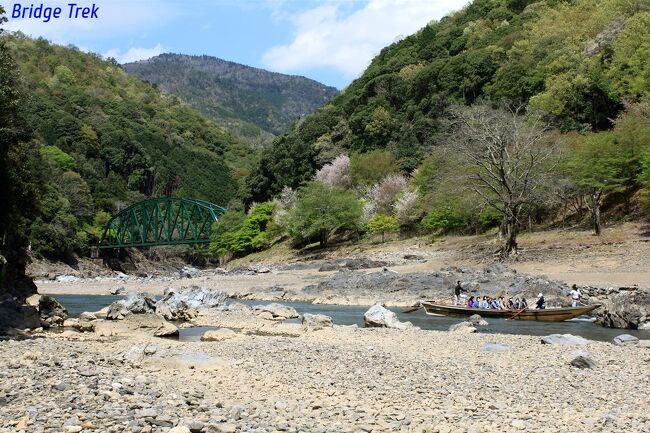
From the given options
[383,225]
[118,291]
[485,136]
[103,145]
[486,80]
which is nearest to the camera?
[485,136]

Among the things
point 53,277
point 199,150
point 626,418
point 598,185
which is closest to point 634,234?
point 598,185

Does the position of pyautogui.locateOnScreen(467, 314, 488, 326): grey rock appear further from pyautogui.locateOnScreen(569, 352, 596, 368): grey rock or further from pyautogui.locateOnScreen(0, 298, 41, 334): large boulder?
pyautogui.locateOnScreen(0, 298, 41, 334): large boulder

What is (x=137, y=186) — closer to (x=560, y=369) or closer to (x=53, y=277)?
(x=53, y=277)

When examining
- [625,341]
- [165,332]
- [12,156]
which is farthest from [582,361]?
[12,156]

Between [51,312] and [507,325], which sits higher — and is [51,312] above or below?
below

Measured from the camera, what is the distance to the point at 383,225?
62531 millimetres

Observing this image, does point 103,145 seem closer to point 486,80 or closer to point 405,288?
point 486,80

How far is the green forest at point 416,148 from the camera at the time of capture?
41.2 metres

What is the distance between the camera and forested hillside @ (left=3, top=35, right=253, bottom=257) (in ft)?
315

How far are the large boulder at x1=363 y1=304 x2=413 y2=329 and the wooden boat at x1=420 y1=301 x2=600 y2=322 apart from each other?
4.63m

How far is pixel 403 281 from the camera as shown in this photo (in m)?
35.0

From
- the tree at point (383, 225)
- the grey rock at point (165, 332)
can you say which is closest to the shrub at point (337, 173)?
the tree at point (383, 225)

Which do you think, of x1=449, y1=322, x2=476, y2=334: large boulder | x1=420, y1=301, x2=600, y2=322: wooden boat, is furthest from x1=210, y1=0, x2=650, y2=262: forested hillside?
x1=449, y1=322, x2=476, y2=334: large boulder

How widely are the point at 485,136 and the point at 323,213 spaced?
27.7 meters
